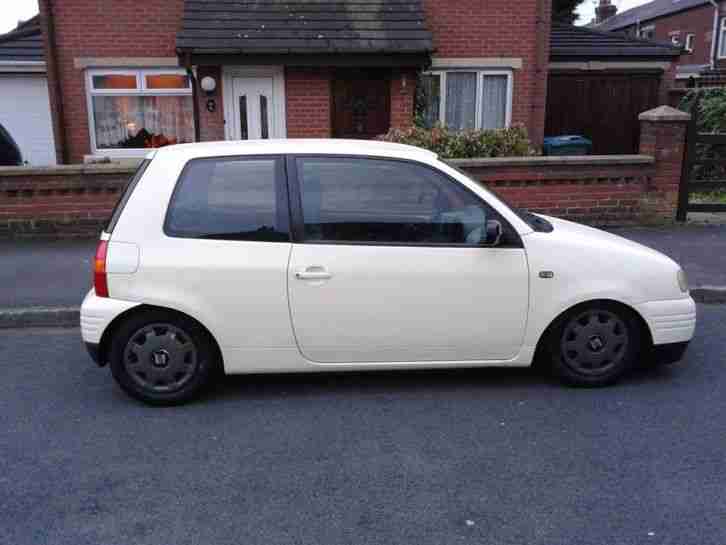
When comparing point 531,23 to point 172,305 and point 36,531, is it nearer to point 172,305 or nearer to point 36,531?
point 172,305

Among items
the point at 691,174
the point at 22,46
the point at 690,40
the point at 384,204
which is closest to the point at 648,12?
the point at 690,40

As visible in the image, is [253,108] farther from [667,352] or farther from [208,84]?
[667,352]

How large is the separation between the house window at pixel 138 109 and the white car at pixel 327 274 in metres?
8.83

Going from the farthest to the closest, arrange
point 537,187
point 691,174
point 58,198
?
1. point 691,174
2. point 537,187
3. point 58,198

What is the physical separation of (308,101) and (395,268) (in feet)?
28.9

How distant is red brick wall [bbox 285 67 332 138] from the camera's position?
1227 cm

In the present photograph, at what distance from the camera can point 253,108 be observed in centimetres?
1248

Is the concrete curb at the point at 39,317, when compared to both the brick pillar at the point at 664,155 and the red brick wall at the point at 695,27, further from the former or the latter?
the red brick wall at the point at 695,27

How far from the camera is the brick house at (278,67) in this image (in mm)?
11773

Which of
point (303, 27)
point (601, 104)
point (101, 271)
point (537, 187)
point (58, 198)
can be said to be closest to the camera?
point (101, 271)

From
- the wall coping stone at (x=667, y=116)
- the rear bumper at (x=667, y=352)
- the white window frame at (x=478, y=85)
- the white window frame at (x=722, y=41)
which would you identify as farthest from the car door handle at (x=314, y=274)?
the white window frame at (x=722, y=41)

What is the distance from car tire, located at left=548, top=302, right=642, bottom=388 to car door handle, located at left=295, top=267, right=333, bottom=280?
59.0 inches

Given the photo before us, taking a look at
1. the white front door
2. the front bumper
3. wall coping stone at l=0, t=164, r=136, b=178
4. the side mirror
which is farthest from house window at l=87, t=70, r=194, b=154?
the front bumper

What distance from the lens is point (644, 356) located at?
186 inches
